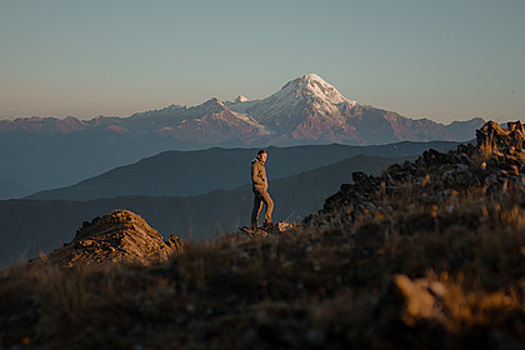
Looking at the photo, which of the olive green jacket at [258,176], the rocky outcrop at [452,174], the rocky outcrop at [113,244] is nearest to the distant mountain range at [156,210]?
the rocky outcrop at [113,244]

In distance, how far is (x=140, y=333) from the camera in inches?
157

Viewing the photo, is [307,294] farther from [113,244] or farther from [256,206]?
[113,244]

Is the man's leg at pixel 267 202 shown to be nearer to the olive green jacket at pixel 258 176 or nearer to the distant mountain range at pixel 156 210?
the olive green jacket at pixel 258 176

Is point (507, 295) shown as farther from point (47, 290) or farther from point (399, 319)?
point (47, 290)

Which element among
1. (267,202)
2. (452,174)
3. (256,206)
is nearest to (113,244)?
(256,206)

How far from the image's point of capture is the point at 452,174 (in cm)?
991

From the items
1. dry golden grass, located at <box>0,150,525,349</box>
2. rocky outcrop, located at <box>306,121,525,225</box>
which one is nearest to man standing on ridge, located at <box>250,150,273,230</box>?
rocky outcrop, located at <box>306,121,525,225</box>

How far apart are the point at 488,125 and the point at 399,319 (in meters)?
10.7

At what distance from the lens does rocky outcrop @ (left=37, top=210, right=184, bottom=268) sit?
12938 millimetres

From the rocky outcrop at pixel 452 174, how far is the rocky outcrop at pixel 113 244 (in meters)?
5.55

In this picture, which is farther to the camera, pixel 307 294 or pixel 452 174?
pixel 452 174

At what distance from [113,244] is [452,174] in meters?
11.1

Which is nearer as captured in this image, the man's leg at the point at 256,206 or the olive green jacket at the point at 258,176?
the olive green jacket at the point at 258,176

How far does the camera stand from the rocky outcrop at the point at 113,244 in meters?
12.9
